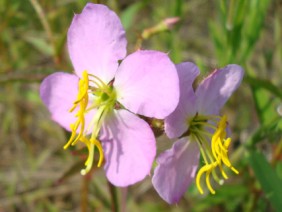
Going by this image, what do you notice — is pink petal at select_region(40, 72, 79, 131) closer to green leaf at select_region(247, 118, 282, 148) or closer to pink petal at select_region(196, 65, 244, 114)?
pink petal at select_region(196, 65, 244, 114)

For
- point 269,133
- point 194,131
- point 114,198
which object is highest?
point 194,131

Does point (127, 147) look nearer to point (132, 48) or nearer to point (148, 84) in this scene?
point (148, 84)

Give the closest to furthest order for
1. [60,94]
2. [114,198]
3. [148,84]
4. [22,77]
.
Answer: [148,84] < [60,94] < [114,198] < [22,77]

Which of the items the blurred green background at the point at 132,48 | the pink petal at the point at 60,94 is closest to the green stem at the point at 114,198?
the blurred green background at the point at 132,48

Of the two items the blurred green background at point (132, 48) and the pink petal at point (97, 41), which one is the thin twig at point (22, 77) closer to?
the blurred green background at point (132, 48)

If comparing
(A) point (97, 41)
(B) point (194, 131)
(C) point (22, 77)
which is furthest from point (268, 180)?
(C) point (22, 77)

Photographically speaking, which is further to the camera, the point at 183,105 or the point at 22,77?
the point at 22,77

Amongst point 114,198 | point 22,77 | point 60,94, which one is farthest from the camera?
point 22,77

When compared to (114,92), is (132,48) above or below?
below
